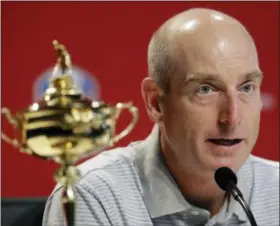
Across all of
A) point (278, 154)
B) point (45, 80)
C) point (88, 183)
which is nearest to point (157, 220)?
point (88, 183)

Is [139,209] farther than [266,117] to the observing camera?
No

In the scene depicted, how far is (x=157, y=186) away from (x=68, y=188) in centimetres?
58

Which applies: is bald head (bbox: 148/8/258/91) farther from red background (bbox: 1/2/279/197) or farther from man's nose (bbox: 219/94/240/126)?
red background (bbox: 1/2/279/197)

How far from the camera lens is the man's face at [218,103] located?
47.4 inches

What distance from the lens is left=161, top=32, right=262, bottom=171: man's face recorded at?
1.21m

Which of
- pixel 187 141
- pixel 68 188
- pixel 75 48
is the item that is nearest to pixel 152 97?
pixel 187 141

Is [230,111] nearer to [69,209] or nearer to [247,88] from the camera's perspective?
[247,88]

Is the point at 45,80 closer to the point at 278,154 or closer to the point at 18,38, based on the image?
the point at 18,38

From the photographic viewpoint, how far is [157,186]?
1.36 m

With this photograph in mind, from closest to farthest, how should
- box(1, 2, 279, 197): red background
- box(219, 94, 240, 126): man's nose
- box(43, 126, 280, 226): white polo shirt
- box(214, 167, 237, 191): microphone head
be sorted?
box(214, 167, 237, 191): microphone head < box(219, 94, 240, 126): man's nose < box(43, 126, 280, 226): white polo shirt < box(1, 2, 279, 197): red background

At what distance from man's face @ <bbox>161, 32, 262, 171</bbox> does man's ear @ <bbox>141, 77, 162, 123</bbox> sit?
67mm

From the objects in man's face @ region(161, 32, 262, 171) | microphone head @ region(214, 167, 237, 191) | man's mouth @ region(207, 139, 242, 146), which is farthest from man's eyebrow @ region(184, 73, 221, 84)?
microphone head @ region(214, 167, 237, 191)

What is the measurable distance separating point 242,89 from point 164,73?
17 cm

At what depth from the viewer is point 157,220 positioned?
1327 mm
